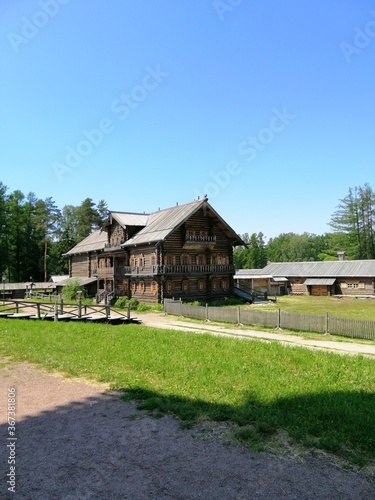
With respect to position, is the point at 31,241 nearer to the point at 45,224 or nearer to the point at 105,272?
the point at 45,224

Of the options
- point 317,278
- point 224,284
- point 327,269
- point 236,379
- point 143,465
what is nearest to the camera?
point 143,465

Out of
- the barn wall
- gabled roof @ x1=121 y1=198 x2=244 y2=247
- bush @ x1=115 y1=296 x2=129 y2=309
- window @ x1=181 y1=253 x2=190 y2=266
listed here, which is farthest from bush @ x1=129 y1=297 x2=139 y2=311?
the barn wall

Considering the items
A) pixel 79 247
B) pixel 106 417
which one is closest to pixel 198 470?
pixel 106 417

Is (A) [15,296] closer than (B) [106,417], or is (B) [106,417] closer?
(B) [106,417]

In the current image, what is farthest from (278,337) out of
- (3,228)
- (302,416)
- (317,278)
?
(3,228)

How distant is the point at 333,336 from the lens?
770 inches

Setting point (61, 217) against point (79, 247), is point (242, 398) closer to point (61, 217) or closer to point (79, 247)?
point (79, 247)

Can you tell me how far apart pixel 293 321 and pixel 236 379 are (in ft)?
39.0

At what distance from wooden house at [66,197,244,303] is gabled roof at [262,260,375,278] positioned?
1779cm

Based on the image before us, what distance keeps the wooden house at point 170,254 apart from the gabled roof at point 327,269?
17.8 metres

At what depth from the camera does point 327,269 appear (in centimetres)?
5619

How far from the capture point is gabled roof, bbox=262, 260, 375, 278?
172 ft

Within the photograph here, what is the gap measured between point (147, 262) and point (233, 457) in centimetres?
3389

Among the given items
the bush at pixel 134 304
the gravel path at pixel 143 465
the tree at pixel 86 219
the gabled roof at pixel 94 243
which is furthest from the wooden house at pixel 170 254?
the tree at pixel 86 219
